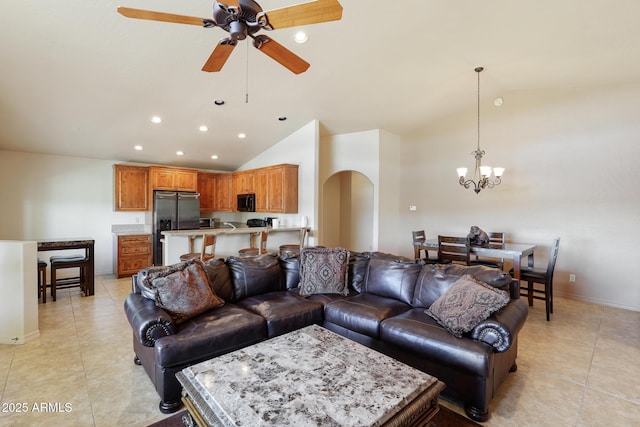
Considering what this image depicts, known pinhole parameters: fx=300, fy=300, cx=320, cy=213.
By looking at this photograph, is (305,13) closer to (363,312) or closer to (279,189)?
(363,312)

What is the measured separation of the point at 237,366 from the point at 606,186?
5.63 meters

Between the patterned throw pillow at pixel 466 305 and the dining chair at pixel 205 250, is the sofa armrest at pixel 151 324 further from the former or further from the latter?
the patterned throw pillow at pixel 466 305

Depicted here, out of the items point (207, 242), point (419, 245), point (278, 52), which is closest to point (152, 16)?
point (278, 52)

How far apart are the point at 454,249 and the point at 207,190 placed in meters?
5.88

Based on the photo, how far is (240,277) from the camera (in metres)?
3.18

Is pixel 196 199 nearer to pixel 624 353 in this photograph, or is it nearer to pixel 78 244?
pixel 78 244

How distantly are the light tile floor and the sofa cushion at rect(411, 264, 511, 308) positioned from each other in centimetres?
82

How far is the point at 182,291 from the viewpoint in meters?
→ 2.50

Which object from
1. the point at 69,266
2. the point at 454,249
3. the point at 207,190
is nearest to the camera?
the point at 454,249

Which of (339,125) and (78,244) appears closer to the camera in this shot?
(78,244)

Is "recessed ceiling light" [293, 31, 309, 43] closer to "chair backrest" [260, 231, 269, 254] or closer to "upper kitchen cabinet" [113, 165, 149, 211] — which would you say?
"chair backrest" [260, 231, 269, 254]

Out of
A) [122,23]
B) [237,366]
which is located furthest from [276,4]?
[237,366]

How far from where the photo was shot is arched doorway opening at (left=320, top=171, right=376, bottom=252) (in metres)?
7.69

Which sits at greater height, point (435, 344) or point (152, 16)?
point (152, 16)
